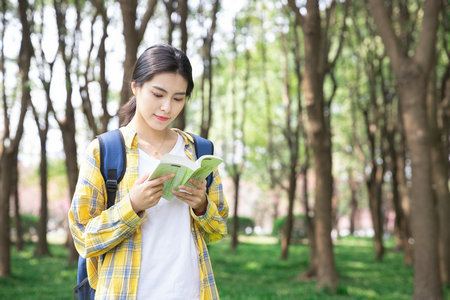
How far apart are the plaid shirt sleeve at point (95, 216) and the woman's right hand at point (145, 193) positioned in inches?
1.3

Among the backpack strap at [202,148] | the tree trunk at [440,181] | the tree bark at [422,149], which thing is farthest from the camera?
the tree trunk at [440,181]

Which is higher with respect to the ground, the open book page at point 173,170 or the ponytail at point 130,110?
the ponytail at point 130,110

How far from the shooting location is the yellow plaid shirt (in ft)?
7.24

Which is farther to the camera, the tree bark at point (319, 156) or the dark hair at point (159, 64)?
the tree bark at point (319, 156)

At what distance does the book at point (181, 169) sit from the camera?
2.15 meters

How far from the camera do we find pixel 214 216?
247 cm

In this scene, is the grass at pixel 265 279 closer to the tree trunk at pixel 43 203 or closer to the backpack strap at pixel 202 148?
the tree trunk at pixel 43 203

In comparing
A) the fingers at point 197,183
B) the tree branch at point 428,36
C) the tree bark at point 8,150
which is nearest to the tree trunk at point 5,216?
the tree bark at point 8,150

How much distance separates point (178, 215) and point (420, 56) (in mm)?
5573

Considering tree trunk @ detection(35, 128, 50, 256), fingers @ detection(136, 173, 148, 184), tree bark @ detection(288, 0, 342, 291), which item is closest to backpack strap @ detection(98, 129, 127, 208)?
fingers @ detection(136, 173, 148, 184)

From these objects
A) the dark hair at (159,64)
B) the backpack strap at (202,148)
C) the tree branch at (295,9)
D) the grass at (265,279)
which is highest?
the tree branch at (295,9)

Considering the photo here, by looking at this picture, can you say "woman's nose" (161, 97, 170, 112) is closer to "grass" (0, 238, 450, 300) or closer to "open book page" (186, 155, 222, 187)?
"open book page" (186, 155, 222, 187)

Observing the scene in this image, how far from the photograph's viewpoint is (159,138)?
254 cm

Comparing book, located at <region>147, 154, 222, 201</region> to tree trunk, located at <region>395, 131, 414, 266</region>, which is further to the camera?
tree trunk, located at <region>395, 131, 414, 266</region>
